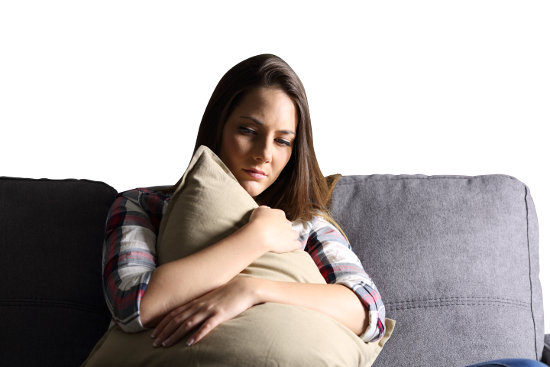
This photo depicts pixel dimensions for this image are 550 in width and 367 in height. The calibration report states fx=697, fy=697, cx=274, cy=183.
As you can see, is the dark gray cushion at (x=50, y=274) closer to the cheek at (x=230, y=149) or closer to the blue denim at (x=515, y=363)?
the cheek at (x=230, y=149)

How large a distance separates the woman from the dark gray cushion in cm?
18

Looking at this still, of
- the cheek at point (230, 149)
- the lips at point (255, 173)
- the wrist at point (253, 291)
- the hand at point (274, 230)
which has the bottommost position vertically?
the wrist at point (253, 291)

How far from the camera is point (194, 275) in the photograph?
1.30m

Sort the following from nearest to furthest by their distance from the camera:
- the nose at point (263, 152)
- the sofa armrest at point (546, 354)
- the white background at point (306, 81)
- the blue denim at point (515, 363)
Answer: the blue denim at point (515, 363) < the nose at point (263, 152) < the sofa armrest at point (546, 354) < the white background at point (306, 81)

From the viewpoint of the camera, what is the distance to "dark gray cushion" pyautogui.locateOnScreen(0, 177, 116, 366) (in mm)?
1623

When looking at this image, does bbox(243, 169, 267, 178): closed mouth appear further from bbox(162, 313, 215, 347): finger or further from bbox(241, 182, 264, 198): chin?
bbox(162, 313, 215, 347): finger

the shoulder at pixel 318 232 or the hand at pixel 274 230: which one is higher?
the hand at pixel 274 230

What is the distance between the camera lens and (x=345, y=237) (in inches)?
66.5

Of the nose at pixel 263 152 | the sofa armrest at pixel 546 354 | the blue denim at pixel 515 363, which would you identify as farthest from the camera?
the sofa armrest at pixel 546 354

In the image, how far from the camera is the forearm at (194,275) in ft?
4.20

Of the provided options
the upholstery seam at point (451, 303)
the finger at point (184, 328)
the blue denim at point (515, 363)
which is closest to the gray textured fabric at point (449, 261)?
the upholstery seam at point (451, 303)

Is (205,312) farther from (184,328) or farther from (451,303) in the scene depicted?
(451,303)

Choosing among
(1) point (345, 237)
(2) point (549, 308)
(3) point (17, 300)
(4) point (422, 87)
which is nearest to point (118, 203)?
(3) point (17, 300)

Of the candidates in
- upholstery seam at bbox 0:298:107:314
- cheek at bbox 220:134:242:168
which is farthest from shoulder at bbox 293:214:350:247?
upholstery seam at bbox 0:298:107:314
